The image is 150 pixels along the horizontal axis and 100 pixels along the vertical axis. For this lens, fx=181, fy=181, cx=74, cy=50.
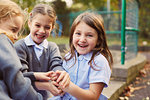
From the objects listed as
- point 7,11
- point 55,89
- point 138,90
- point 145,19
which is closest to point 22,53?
point 55,89

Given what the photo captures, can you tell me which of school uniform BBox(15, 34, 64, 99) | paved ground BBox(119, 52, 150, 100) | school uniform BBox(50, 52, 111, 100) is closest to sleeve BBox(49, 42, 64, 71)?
school uniform BBox(15, 34, 64, 99)

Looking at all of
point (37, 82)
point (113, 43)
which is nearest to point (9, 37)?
point (37, 82)

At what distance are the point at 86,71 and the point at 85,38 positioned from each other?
11.9 inches

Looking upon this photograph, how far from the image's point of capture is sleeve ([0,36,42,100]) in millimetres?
1025

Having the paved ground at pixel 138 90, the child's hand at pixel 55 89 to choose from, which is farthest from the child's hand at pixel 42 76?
the paved ground at pixel 138 90

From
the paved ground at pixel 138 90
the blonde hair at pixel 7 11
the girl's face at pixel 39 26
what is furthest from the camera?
the paved ground at pixel 138 90

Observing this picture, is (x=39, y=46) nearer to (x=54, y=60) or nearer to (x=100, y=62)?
(x=54, y=60)

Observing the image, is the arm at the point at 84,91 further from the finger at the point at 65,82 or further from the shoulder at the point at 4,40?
the shoulder at the point at 4,40

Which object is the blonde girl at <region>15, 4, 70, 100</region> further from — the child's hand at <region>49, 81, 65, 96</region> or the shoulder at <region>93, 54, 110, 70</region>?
the shoulder at <region>93, 54, 110, 70</region>

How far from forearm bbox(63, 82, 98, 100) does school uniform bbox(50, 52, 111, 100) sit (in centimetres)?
11

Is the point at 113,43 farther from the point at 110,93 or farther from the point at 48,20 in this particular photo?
the point at 48,20

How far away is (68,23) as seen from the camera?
7.12 metres

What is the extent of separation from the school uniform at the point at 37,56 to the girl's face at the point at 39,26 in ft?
0.18

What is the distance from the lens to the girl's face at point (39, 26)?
180 cm
